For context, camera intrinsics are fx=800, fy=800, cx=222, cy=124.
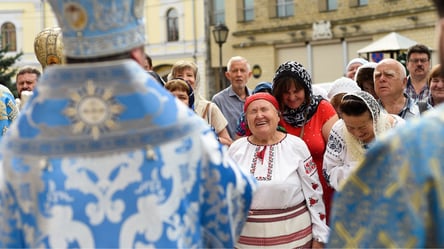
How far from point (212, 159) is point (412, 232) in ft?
3.34

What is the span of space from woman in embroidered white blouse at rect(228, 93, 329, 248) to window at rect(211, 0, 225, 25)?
95.9 ft

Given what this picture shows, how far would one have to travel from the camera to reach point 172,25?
37.8 metres

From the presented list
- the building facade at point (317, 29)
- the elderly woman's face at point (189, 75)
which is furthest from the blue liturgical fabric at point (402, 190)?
the building facade at point (317, 29)

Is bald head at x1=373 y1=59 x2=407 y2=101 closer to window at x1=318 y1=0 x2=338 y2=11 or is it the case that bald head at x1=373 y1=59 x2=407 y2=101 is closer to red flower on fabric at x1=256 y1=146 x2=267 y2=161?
red flower on fabric at x1=256 y1=146 x2=267 y2=161

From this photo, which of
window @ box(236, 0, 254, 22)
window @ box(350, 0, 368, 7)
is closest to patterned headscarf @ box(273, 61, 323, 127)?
window @ box(350, 0, 368, 7)

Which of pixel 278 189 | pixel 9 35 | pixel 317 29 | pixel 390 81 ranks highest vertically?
pixel 9 35

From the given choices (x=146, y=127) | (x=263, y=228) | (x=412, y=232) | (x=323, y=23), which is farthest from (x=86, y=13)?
(x=323, y=23)

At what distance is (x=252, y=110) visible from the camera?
5129 mm

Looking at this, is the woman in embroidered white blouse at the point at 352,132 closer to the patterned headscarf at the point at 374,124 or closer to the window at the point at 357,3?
the patterned headscarf at the point at 374,124

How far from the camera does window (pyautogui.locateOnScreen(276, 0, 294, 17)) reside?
3102 cm

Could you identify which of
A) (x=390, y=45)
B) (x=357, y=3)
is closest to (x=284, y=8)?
(x=357, y=3)

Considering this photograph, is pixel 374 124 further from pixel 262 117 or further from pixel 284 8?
pixel 284 8

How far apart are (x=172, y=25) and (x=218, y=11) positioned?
3922 mm

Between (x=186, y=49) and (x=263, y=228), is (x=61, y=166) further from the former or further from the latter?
(x=186, y=49)
